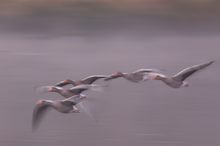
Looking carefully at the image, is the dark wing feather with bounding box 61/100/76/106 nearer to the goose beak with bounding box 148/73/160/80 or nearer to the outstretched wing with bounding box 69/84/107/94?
the outstretched wing with bounding box 69/84/107/94

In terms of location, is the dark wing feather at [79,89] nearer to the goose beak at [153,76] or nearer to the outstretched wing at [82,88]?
the outstretched wing at [82,88]

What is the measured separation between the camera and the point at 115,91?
16.5 feet

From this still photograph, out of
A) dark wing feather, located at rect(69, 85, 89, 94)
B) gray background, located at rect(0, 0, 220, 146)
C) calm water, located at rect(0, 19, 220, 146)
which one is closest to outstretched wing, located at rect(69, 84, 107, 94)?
dark wing feather, located at rect(69, 85, 89, 94)

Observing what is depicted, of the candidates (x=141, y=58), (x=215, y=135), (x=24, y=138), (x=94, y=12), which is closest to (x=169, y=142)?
(x=215, y=135)

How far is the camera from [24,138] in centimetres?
430

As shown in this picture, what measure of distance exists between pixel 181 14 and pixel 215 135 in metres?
2.42

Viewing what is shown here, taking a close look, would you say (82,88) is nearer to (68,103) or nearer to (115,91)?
(68,103)

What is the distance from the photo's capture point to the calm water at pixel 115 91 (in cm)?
432

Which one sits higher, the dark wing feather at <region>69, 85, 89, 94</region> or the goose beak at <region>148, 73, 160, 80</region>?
the goose beak at <region>148, 73, 160, 80</region>

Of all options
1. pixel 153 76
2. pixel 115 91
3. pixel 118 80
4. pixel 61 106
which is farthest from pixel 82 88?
pixel 118 80

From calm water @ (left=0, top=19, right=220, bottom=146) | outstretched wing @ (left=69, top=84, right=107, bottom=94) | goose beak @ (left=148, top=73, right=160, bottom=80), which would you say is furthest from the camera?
calm water @ (left=0, top=19, right=220, bottom=146)

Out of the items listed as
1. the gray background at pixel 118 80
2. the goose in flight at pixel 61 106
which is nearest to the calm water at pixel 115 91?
the gray background at pixel 118 80

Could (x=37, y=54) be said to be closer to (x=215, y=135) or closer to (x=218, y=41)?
(x=218, y=41)

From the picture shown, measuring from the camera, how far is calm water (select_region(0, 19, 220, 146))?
14.2 feet
